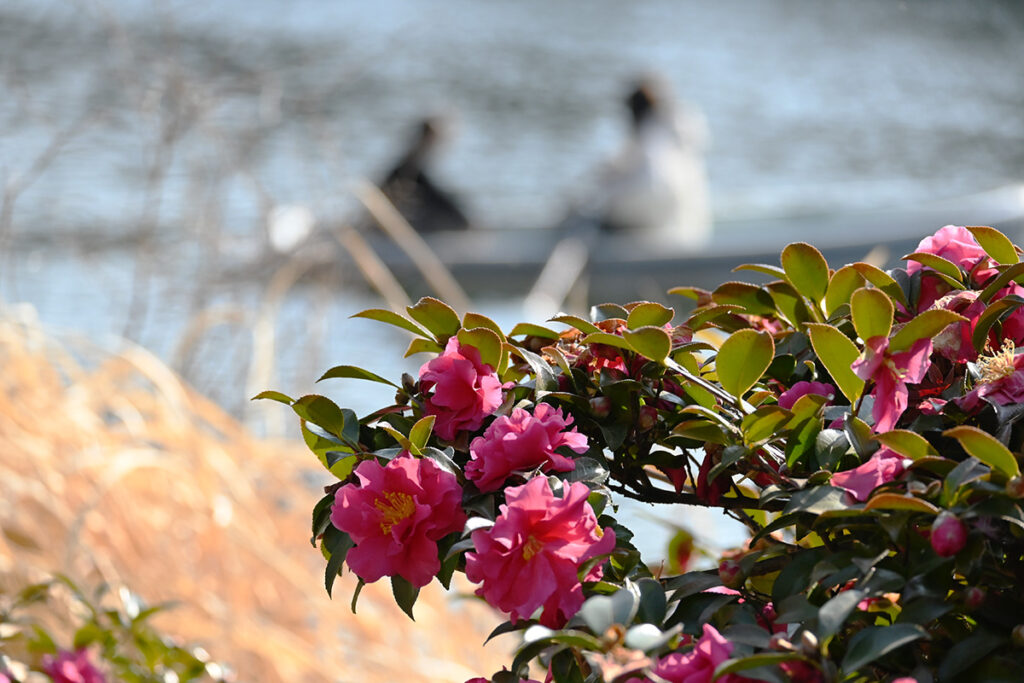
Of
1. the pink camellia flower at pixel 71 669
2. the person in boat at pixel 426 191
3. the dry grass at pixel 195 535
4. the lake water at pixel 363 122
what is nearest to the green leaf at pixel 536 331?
the pink camellia flower at pixel 71 669

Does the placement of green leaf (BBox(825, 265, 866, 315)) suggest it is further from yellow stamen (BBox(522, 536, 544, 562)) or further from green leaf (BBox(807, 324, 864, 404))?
yellow stamen (BBox(522, 536, 544, 562))

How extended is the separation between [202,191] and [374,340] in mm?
2351

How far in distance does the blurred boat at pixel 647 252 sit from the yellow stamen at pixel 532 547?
3.47m

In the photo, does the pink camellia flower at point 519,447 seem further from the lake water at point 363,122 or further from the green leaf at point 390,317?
the lake water at point 363,122

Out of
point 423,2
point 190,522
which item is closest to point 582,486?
point 190,522

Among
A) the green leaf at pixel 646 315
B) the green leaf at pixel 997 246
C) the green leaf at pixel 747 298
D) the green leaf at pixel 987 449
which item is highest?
the green leaf at pixel 747 298

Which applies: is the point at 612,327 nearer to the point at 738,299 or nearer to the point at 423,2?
the point at 738,299

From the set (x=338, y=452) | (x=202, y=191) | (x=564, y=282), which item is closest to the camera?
(x=338, y=452)

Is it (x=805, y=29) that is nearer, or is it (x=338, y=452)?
(x=338, y=452)

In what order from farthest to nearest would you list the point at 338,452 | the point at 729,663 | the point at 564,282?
the point at 564,282
the point at 338,452
the point at 729,663

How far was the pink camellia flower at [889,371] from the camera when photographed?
1.18 ft

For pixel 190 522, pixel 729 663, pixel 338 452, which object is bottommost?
pixel 729 663

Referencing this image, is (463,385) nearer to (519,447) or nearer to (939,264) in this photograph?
(519,447)

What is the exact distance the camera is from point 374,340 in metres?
4.09
